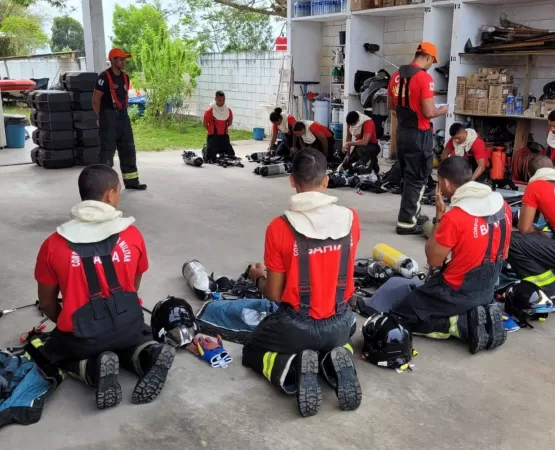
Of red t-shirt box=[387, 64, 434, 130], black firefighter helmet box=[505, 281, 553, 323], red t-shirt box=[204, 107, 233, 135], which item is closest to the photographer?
black firefighter helmet box=[505, 281, 553, 323]

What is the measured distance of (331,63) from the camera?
13.3 m

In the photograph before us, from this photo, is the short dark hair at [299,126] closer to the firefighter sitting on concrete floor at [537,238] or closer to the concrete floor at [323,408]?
the concrete floor at [323,408]

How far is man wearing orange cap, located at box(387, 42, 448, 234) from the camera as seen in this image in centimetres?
621

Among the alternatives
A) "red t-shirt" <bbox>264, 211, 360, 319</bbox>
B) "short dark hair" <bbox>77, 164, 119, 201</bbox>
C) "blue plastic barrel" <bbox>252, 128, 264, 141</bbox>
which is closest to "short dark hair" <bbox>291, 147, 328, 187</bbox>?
"red t-shirt" <bbox>264, 211, 360, 319</bbox>

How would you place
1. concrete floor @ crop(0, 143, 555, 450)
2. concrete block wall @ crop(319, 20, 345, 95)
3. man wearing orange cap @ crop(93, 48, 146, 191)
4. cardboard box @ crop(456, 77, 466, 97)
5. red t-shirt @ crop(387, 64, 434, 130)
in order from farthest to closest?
concrete block wall @ crop(319, 20, 345, 95) → cardboard box @ crop(456, 77, 466, 97) → man wearing orange cap @ crop(93, 48, 146, 191) → red t-shirt @ crop(387, 64, 434, 130) → concrete floor @ crop(0, 143, 555, 450)

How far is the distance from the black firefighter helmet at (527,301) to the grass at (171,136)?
997 centimetres

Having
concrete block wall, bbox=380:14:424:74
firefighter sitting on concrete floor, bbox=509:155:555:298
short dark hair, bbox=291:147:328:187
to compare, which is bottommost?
firefighter sitting on concrete floor, bbox=509:155:555:298

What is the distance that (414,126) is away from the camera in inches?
251

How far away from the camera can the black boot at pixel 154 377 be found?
10.2 feet

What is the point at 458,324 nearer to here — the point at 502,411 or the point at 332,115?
the point at 502,411

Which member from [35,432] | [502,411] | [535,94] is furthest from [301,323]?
[535,94]

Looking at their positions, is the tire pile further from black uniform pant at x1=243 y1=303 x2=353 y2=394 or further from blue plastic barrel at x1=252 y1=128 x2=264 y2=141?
black uniform pant at x1=243 y1=303 x2=353 y2=394

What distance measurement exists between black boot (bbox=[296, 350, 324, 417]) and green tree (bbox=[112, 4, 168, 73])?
22.3 metres

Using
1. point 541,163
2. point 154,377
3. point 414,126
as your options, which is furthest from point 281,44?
point 154,377
